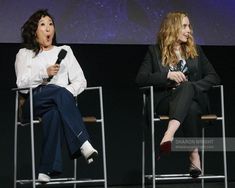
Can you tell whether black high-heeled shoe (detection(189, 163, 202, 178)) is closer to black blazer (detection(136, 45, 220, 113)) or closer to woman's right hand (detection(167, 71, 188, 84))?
black blazer (detection(136, 45, 220, 113))

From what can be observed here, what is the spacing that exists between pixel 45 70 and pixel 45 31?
1.07ft

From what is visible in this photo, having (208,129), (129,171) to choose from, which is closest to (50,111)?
(129,171)

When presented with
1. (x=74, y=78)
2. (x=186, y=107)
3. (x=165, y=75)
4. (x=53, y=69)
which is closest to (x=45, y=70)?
(x=53, y=69)

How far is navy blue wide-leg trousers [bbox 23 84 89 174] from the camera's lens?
3488mm

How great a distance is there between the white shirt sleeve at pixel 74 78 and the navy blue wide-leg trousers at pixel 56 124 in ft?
0.47

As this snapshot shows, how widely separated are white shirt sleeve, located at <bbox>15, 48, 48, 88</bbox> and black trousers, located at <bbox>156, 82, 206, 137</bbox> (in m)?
0.74

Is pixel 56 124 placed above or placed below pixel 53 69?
below

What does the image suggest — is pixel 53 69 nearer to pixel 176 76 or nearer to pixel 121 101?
pixel 176 76

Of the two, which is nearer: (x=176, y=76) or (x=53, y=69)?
(x=53, y=69)

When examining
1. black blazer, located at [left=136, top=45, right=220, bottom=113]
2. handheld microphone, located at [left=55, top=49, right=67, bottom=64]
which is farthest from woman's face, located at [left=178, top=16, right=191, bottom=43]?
handheld microphone, located at [left=55, top=49, right=67, bottom=64]

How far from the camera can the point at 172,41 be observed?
3963mm

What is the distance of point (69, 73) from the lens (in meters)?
3.87

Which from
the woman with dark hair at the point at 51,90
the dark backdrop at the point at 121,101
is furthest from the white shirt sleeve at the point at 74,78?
the dark backdrop at the point at 121,101

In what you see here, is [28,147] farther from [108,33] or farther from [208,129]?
[208,129]
